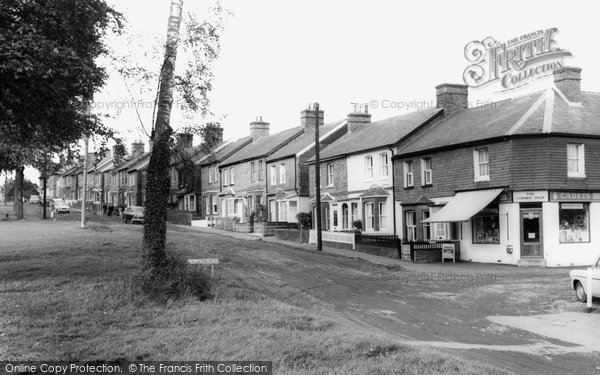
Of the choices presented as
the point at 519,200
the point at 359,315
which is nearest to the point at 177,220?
the point at 519,200

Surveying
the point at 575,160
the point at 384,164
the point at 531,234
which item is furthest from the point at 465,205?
the point at 384,164

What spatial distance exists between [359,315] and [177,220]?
49.7 m

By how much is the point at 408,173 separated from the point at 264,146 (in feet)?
70.9

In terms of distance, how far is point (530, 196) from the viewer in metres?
26.9

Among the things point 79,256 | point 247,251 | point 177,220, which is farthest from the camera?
point 177,220

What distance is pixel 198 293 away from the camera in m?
12.4

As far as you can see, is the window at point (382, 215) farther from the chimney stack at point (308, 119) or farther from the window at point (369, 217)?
the chimney stack at point (308, 119)

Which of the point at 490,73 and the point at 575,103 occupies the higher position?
the point at 490,73

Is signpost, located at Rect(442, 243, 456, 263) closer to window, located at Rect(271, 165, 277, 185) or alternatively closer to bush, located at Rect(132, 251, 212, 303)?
bush, located at Rect(132, 251, 212, 303)

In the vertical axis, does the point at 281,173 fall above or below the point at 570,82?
below

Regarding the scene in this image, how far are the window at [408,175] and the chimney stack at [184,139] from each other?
74.4 feet

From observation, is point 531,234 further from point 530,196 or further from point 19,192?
point 19,192

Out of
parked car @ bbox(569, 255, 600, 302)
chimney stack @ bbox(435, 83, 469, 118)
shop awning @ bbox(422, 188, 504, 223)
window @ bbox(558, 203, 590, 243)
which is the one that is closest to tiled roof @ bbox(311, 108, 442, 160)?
chimney stack @ bbox(435, 83, 469, 118)

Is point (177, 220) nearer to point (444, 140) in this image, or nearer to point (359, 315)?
point (444, 140)
